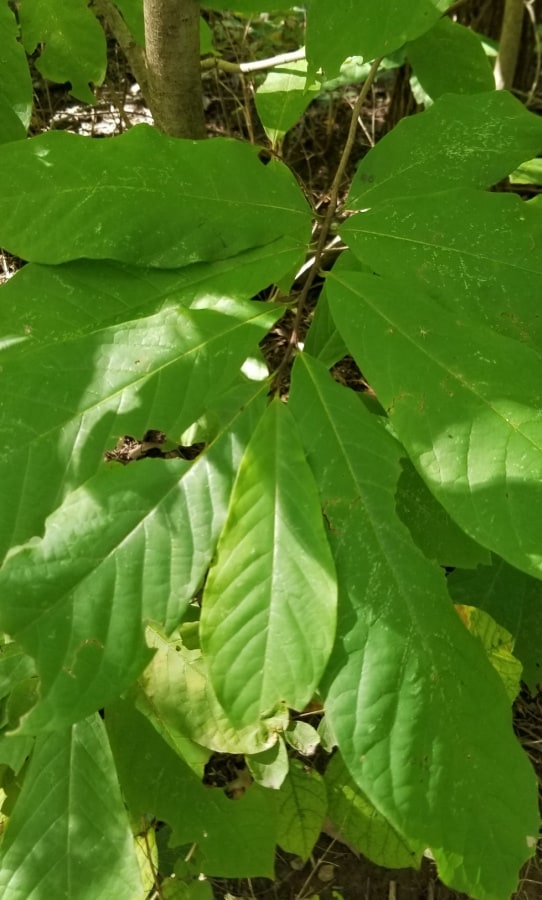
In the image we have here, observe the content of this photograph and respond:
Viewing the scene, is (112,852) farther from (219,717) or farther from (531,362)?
(531,362)

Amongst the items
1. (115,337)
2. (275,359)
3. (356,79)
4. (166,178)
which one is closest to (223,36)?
(356,79)

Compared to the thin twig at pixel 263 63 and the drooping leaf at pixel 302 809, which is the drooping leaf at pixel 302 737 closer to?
the drooping leaf at pixel 302 809

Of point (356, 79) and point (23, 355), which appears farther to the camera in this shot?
point (356, 79)

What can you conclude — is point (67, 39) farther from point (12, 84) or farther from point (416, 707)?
point (416, 707)

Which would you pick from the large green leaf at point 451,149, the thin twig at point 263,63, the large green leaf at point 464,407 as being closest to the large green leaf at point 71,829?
the large green leaf at point 464,407

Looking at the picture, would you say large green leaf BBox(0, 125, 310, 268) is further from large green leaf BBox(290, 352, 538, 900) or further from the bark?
the bark
